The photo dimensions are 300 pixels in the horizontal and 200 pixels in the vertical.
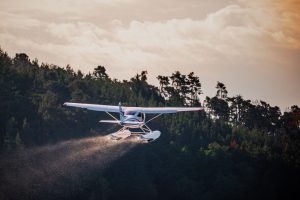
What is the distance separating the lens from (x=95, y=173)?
8894 centimetres

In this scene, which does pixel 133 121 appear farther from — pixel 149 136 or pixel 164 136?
pixel 164 136

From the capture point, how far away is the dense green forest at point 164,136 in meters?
92.6

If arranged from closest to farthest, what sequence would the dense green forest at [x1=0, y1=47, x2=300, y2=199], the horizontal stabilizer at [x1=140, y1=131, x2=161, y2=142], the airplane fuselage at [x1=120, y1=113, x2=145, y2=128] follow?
1. the airplane fuselage at [x1=120, y1=113, x2=145, y2=128]
2. the horizontal stabilizer at [x1=140, y1=131, x2=161, y2=142]
3. the dense green forest at [x1=0, y1=47, x2=300, y2=199]

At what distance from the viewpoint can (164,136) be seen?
10581 cm

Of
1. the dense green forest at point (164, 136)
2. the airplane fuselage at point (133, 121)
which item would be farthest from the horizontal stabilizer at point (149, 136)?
the dense green forest at point (164, 136)

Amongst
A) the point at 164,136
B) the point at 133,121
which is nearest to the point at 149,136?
the point at 133,121

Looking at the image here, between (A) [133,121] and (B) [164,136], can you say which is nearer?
(A) [133,121]

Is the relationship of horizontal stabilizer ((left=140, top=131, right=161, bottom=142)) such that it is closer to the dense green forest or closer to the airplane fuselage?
the airplane fuselage

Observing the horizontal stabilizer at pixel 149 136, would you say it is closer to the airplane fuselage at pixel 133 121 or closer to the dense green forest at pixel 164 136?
the airplane fuselage at pixel 133 121

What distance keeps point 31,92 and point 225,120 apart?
42.0 metres

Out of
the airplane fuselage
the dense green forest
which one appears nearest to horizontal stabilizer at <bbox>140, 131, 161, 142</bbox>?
the airplane fuselage

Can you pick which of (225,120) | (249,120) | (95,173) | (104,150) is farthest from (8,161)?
(249,120)

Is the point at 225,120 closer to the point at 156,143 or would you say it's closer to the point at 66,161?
the point at 156,143

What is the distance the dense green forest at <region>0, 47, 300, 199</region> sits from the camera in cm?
9262
